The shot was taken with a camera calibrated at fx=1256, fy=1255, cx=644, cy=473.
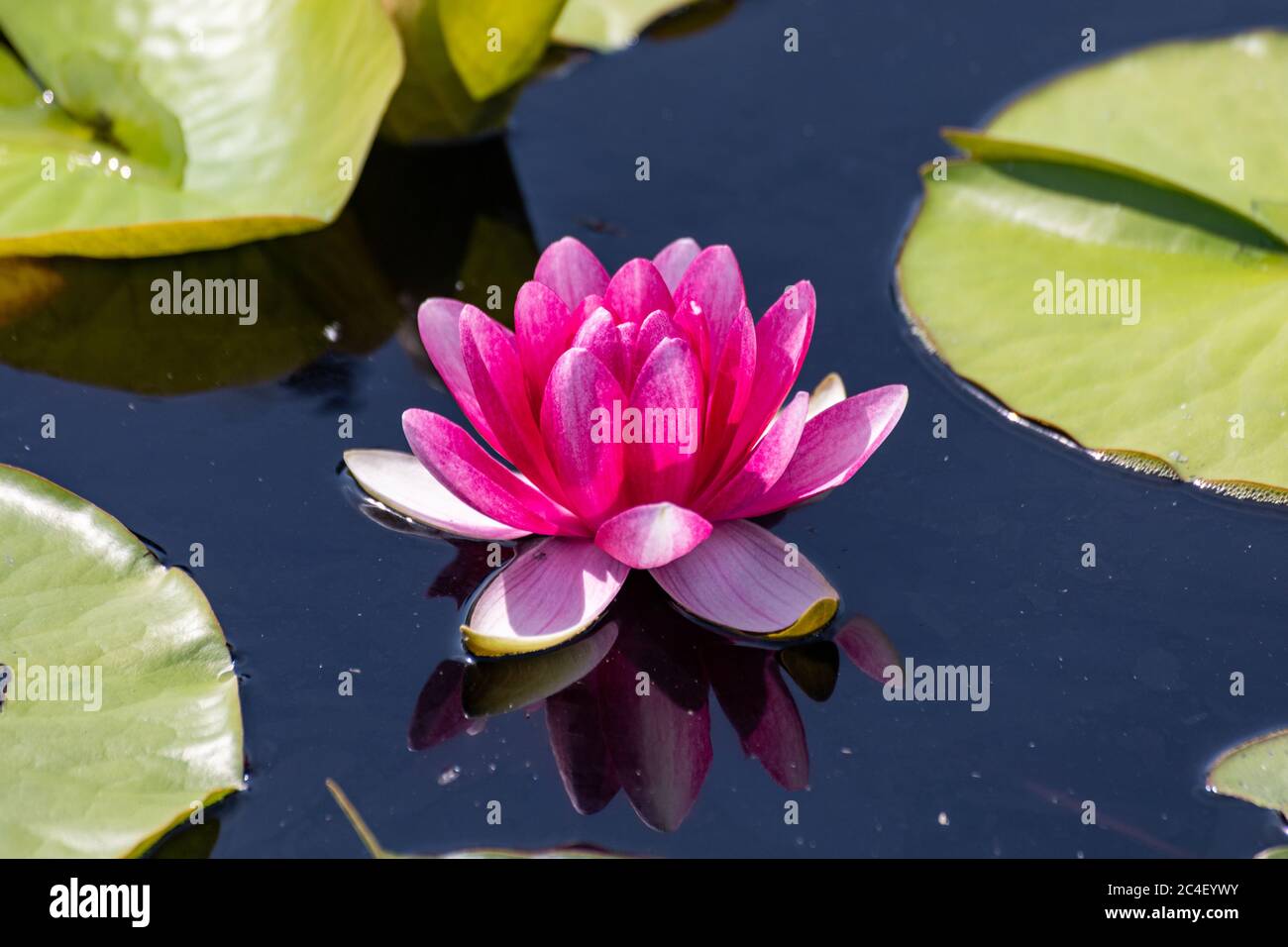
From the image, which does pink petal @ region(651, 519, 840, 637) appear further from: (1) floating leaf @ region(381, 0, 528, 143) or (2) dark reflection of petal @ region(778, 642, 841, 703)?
(1) floating leaf @ region(381, 0, 528, 143)

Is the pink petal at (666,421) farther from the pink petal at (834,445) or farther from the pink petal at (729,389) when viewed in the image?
the pink petal at (834,445)

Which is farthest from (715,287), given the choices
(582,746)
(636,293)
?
(582,746)

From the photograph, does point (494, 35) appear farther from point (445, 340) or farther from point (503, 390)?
point (503, 390)

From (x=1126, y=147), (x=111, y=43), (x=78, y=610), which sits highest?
(x=111, y=43)

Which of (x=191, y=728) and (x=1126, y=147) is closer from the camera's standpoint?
(x=191, y=728)
